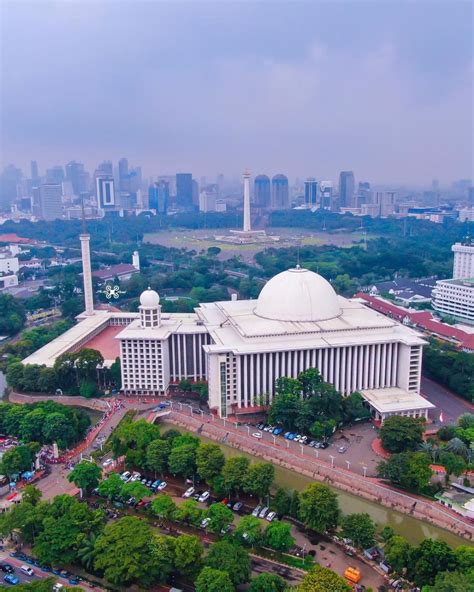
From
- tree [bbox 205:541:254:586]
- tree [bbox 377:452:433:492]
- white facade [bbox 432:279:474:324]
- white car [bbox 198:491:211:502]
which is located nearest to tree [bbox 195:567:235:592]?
tree [bbox 205:541:254:586]

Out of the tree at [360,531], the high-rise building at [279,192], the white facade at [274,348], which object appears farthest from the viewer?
the high-rise building at [279,192]

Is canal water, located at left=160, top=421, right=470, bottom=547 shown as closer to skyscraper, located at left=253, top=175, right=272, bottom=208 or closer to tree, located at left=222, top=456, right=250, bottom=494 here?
tree, located at left=222, top=456, right=250, bottom=494

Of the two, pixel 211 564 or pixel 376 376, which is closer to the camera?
pixel 211 564

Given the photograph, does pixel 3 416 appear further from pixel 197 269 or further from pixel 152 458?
pixel 197 269

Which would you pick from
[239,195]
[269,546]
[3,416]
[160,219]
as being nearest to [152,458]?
[269,546]

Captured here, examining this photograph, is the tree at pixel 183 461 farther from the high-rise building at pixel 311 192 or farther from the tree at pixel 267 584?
the high-rise building at pixel 311 192

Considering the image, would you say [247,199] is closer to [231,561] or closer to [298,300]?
[298,300]

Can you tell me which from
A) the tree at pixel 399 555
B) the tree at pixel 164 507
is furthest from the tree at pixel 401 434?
the tree at pixel 164 507
